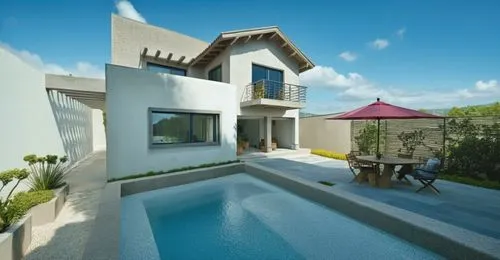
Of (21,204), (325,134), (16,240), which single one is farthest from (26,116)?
(325,134)

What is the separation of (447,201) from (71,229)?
1029 cm

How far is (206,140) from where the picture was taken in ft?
40.2

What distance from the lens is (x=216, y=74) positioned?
17.3 m

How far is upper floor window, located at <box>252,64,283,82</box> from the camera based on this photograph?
16486 millimetres

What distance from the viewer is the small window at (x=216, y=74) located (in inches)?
656

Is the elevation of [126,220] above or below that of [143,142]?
below

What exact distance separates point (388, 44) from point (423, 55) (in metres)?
2.21

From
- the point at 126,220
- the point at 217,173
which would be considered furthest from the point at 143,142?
the point at 126,220

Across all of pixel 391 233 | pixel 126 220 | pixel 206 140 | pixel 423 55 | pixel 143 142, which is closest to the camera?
pixel 391 233

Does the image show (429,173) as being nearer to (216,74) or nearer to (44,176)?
(44,176)

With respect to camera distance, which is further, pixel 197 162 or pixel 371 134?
pixel 371 134

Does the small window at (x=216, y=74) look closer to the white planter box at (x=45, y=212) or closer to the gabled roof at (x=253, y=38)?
the gabled roof at (x=253, y=38)

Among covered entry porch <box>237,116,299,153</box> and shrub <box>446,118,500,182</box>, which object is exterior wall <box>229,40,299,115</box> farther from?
shrub <box>446,118,500,182</box>

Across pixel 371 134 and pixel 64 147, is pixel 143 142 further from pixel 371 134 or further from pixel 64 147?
pixel 371 134
